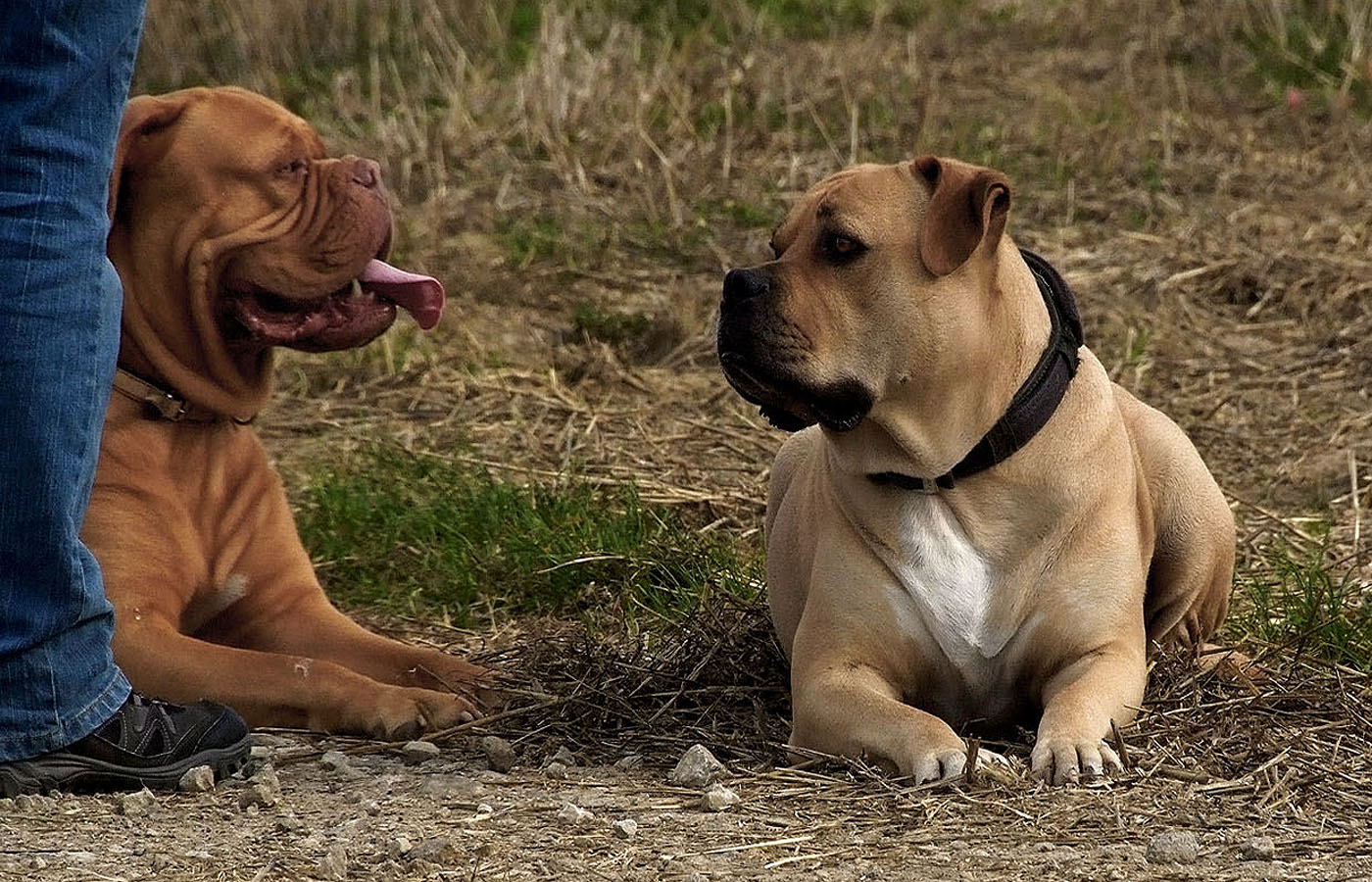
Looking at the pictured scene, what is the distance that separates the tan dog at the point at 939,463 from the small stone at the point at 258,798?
A: 1.00 metres

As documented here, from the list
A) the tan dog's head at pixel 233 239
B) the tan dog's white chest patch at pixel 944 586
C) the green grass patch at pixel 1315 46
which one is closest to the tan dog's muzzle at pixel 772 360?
the tan dog's white chest patch at pixel 944 586

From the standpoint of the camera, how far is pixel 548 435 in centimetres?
680

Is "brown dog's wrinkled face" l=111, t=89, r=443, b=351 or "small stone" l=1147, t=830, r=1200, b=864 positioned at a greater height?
"brown dog's wrinkled face" l=111, t=89, r=443, b=351

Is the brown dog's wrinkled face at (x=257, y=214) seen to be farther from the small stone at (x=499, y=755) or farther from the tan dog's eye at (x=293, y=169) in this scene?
the small stone at (x=499, y=755)

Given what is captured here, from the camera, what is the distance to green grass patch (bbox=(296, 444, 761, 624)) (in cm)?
541

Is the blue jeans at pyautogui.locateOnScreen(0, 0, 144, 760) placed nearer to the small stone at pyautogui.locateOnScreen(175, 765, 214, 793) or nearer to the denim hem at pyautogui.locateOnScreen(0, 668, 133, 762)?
the denim hem at pyautogui.locateOnScreen(0, 668, 133, 762)

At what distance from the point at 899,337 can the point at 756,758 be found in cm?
86

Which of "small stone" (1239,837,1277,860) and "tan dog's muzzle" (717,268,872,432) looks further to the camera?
"tan dog's muzzle" (717,268,872,432)

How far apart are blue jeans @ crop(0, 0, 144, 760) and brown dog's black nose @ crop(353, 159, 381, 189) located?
1226 mm

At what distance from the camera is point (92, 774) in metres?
3.77

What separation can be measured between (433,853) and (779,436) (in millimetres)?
3456

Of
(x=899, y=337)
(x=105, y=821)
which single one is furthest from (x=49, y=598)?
(x=899, y=337)

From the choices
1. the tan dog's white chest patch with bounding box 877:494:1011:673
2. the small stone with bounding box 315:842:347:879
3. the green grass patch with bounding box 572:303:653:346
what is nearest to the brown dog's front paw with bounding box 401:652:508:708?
the tan dog's white chest patch with bounding box 877:494:1011:673

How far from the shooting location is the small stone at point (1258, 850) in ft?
10.9
